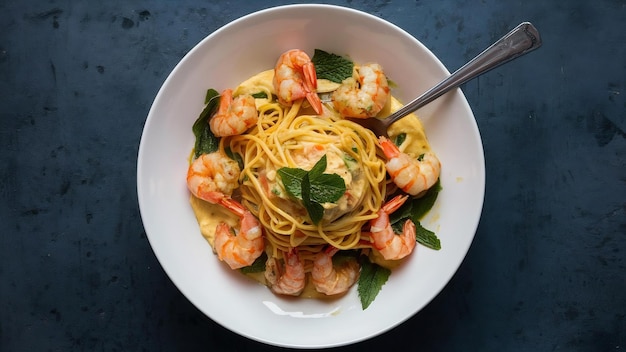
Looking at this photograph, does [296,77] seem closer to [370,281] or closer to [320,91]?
[320,91]

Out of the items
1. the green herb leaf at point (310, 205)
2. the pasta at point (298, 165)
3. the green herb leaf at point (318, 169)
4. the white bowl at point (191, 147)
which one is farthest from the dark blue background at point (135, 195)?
the green herb leaf at point (318, 169)

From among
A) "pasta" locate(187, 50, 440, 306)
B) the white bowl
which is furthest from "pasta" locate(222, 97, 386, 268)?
the white bowl

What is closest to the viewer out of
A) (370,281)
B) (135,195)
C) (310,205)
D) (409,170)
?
(310,205)

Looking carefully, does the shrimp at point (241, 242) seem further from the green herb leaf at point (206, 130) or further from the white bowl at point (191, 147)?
the green herb leaf at point (206, 130)

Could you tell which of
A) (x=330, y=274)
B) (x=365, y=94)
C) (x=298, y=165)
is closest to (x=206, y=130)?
(x=298, y=165)

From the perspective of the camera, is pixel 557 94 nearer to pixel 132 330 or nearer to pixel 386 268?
pixel 386 268

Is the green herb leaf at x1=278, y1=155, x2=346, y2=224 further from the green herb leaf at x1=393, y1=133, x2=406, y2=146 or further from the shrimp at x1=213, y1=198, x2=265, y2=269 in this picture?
the green herb leaf at x1=393, y1=133, x2=406, y2=146

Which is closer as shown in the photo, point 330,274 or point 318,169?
point 318,169
